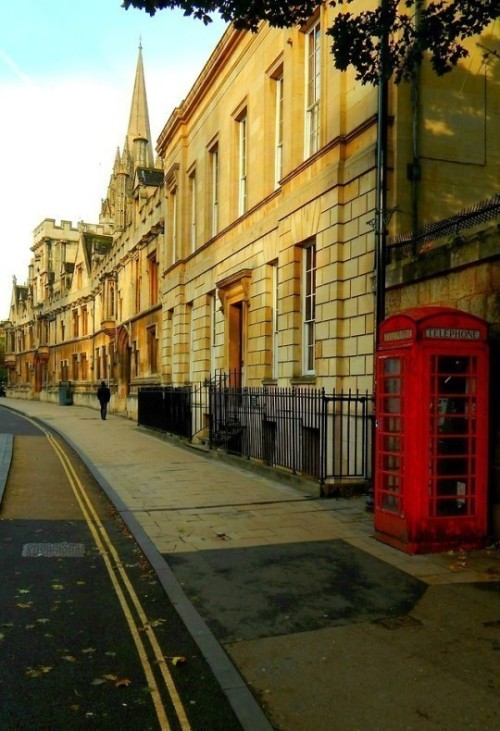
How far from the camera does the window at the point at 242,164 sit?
58.7 ft

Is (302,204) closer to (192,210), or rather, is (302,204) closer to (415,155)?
(415,155)

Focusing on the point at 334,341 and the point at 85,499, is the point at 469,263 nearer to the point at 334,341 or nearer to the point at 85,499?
the point at 334,341

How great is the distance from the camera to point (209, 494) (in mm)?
10375

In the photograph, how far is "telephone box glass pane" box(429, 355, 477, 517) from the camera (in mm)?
6789

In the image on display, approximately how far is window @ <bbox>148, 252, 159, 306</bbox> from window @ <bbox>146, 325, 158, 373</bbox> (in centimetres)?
136

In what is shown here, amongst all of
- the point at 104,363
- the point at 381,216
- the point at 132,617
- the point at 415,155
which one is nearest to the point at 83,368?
the point at 104,363

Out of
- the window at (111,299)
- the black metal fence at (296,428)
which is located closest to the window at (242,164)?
the black metal fence at (296,428)

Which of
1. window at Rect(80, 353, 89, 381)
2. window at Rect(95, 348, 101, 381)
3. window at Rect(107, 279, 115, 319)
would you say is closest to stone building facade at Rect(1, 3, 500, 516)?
window at Rect(107, 279, 115, 319)

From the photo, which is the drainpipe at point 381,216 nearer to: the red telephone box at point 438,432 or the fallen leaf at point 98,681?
the red telephone box at point 438,432

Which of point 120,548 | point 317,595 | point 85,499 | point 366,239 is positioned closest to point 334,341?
point 366,239

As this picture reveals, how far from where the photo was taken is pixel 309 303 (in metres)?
13.6

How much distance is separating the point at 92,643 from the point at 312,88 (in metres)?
12.4

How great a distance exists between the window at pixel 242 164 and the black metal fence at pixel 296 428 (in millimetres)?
5025

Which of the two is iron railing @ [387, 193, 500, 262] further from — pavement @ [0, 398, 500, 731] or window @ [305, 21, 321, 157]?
window @ [305, 21, 321, 157]
